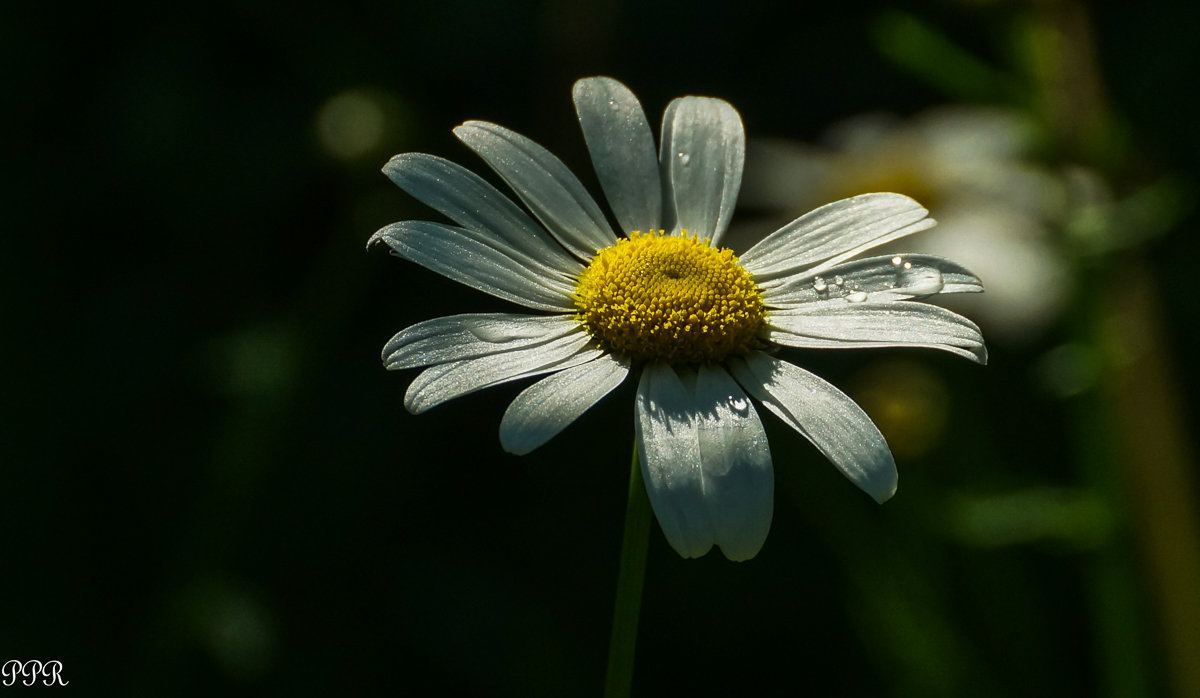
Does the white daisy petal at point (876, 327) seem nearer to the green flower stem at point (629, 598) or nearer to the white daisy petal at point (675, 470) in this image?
the white daisy petal at point (675, 470)

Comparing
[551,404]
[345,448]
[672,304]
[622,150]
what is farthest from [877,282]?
[345,448]

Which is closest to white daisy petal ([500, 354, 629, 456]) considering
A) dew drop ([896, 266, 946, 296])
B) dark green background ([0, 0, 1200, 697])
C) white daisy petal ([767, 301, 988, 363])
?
white daisy petal ([767, 301, 988, 363])

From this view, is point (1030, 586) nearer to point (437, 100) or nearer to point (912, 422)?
point (912, 422)

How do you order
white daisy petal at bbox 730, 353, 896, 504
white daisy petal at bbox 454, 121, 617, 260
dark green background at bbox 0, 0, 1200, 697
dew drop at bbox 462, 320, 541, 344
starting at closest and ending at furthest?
1. white daisy petal at bbox 730, 353, 896, 504
2. dew drop at bbox 462, 320, 541, 344
3. white daisy petal at bbox 454, 121, 617, 260
4. dark green background at bbox 0, 0, 1200, 697

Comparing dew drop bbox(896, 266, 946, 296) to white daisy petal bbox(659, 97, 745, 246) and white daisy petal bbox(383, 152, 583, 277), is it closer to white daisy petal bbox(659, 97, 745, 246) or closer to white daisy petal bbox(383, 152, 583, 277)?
white daisy petal bbox(659, 97, 745, 246)

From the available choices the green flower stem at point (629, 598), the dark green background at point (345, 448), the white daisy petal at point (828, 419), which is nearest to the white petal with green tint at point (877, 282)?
the white daisy petal at point (828, 419)
